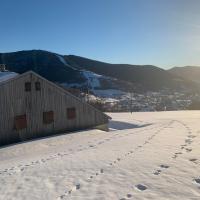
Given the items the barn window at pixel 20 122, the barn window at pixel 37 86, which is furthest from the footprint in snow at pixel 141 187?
the barn window at pixel 37 86

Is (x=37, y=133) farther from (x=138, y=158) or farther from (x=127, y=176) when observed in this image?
(x=127, y=176)

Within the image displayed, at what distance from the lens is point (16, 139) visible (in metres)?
31.2

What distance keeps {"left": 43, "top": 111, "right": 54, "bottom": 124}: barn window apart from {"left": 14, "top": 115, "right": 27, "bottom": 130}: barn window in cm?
213

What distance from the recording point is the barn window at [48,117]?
3328 centimetres

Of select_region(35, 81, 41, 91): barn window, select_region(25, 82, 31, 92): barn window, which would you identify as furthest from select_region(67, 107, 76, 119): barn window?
select_region(25, 82, 31, 92): barn window

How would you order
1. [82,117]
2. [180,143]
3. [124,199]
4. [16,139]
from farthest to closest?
[82,117] → [16,139] → [180,143] → [124,199]

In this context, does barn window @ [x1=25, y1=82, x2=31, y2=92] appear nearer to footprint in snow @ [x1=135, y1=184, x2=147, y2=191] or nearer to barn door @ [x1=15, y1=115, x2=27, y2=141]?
barn door @ [x1=15, y1=115, x2=27, y2=141]

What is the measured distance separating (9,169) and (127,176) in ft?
23.1

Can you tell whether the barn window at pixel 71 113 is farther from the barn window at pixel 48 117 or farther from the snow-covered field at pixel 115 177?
the snow-covered field at pixel 115 177

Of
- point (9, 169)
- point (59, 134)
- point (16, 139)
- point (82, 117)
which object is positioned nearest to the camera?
point (9, 169)

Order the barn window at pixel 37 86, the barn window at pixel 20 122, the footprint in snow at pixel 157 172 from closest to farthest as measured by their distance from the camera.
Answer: the footprint in snow at pixel 157 172 → the barn window at pixel 20 122 → the barn window at pixel 37 86

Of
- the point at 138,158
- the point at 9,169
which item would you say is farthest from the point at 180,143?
the point at 9,169

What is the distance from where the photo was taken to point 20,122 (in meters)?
31.4

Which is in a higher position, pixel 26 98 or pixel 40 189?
pixel 26 98
